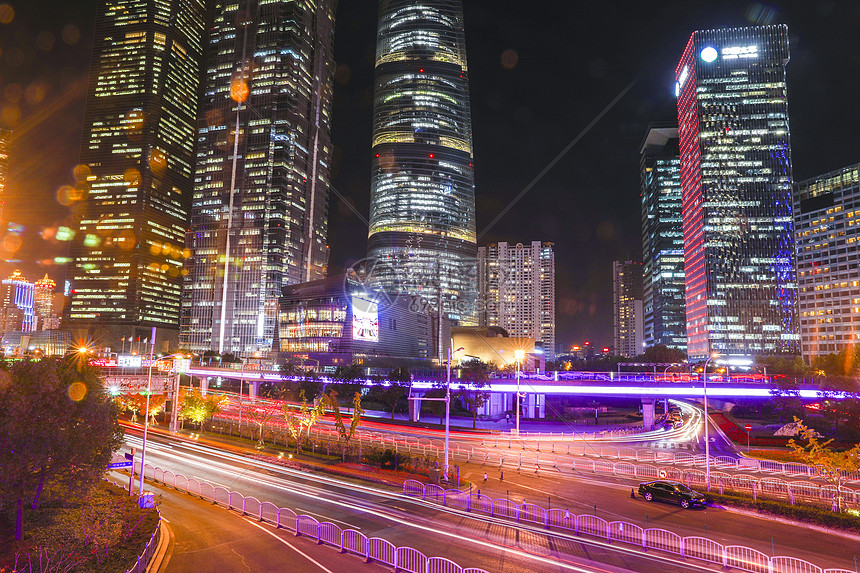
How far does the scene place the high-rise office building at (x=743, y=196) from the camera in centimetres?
16862

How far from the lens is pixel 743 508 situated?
28328 millimetres

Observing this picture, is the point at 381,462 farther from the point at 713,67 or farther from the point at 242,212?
the point at 713,67

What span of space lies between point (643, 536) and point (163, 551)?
68.1 feet

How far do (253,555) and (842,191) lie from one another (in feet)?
766

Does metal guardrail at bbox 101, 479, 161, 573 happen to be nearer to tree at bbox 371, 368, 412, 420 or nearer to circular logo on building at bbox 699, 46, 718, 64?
tree at bbox 371, 368, 412, 420

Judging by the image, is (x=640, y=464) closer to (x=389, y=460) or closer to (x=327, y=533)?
(x=389, y=460)

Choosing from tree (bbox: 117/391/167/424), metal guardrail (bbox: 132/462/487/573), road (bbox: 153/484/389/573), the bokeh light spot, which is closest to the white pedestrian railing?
metal guardrail (bbox: 132/462/487/573)

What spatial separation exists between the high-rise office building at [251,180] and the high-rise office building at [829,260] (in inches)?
7640

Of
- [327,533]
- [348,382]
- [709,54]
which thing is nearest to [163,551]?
[327,533]

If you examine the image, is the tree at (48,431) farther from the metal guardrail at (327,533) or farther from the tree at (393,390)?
the tree at (393,390)

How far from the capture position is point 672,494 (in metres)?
29.4

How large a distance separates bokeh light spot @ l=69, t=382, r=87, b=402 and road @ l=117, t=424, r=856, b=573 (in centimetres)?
1184

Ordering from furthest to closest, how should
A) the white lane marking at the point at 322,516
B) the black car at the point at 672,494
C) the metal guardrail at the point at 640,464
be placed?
the metal guardrail at the point at 640,464 < the black car at the point at 672,494 < the white lane marking at the point at 322,516

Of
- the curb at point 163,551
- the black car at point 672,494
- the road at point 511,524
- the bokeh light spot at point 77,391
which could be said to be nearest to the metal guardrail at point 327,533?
the road at point 511,524
